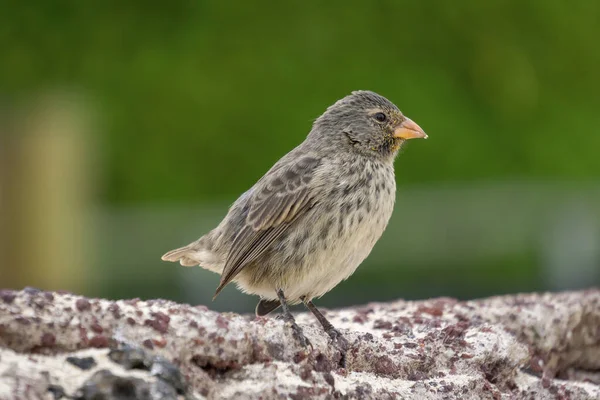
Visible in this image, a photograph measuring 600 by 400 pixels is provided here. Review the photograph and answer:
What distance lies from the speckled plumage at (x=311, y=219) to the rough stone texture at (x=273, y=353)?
0.88 ft

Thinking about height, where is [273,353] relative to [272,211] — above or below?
below

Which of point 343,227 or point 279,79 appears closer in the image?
point 343,227

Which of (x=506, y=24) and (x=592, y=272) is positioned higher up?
(x=506, y=24)

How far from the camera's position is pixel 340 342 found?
3.48 m

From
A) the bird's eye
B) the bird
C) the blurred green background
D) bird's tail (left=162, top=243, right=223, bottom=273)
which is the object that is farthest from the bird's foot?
the blurred green background

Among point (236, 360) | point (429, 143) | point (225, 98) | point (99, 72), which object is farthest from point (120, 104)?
point (236, 360)

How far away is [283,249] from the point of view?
4.25 m

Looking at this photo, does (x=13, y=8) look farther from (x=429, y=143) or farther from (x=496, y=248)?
(x=496, y=248)

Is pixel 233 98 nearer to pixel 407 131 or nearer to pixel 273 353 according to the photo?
pixel 407 131

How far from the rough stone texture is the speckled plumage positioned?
0.27 meters

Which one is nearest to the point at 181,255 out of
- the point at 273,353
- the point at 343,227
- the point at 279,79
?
the point at 343,227

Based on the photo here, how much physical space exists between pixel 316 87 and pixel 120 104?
204 cm

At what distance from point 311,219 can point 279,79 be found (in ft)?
22.6

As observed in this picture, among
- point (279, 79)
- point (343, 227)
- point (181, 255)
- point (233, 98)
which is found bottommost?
point (181, 255)
